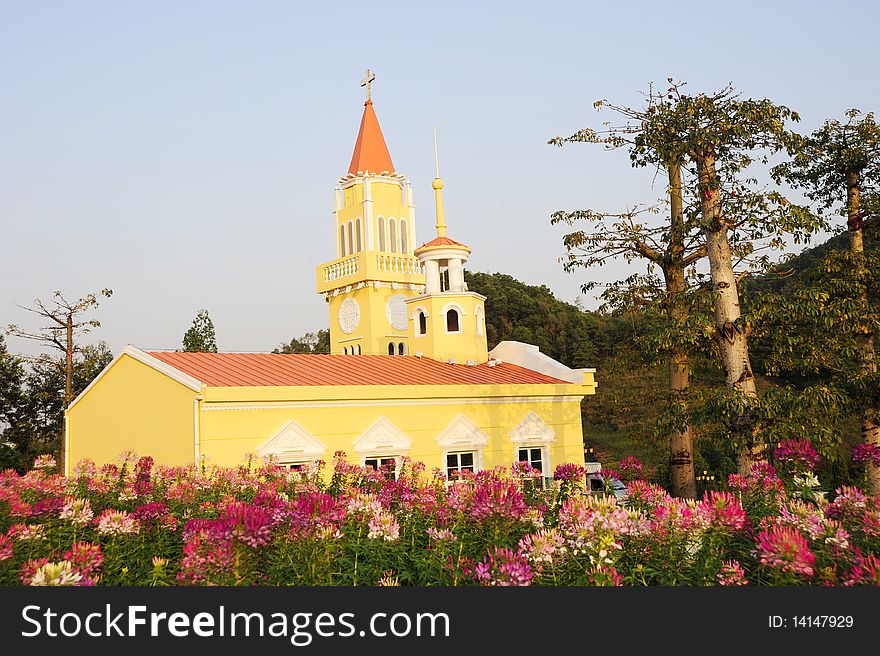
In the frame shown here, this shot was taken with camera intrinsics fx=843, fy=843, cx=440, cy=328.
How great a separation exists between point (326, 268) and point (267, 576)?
23.1 metres

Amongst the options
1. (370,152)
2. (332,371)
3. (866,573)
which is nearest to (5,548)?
(866,573)

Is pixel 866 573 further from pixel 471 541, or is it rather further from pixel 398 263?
pixel 398 263

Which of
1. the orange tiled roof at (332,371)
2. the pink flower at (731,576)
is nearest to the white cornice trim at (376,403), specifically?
the orange tiled roof at (332,371)

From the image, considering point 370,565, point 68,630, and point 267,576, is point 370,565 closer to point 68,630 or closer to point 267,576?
point 267,576

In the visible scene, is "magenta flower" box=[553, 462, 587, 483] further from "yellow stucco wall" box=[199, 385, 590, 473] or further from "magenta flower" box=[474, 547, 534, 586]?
"yellow stucco wall" box=[199, 385, 590, 473]

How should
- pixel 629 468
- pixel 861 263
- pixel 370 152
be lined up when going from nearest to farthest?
1. pixel 629 468
2. pixel 861 263
3. pixel 370 152

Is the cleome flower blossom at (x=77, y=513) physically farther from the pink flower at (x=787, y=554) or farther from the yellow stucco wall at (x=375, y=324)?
the yellow stucco wall at (x=375, y=324)

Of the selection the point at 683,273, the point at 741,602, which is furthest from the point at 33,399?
the point at 741,602

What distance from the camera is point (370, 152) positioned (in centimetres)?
2823

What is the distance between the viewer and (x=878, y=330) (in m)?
14.1

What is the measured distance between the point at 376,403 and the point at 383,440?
0.85 m

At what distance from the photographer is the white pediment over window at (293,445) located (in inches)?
679

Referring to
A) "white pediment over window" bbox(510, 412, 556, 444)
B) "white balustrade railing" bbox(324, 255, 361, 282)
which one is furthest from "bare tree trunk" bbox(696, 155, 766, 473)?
"white balustrade railing" bbox(324, 255, 361, 282)

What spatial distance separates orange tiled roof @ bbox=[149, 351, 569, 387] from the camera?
60.1ft
